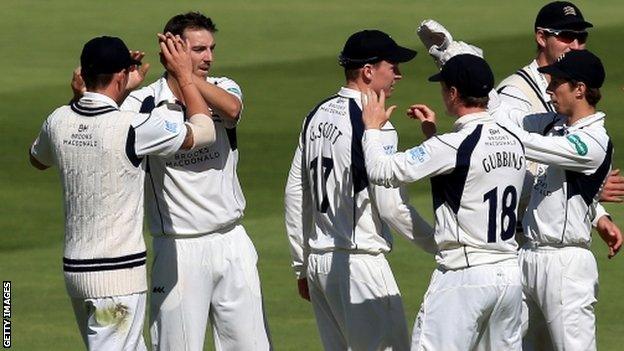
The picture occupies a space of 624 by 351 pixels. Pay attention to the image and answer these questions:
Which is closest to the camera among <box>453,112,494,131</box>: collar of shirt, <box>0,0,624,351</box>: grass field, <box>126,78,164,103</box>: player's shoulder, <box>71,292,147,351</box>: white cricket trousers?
<box>453,112,494,131</box>: collar of shirt

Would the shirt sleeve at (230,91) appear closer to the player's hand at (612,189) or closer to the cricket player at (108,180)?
the cricket player at (108,180)

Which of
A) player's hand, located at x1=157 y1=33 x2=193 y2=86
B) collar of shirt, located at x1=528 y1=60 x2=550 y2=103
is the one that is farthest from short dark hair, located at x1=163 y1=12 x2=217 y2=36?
collar of shirt, located at x1=528 y1=60 x2=550 y2=103

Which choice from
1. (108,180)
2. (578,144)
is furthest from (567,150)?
(108,180)

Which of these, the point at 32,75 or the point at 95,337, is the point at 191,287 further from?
the point at 32,75

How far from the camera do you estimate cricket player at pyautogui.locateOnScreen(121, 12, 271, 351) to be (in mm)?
8359

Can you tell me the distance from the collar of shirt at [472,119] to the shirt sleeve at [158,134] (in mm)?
1341

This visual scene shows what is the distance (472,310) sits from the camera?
7707 millimetres

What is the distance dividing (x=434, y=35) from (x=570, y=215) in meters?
1.35

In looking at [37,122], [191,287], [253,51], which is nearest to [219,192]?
[191,287]

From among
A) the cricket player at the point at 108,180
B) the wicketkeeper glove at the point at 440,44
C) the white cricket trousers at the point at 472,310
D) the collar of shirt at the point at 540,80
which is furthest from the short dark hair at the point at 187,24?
the collar of shirt at the point at 540,80

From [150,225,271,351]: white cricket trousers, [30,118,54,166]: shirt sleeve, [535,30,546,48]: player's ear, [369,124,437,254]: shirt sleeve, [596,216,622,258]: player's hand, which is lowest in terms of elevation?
[150,225,271,351]: white cricket trousers

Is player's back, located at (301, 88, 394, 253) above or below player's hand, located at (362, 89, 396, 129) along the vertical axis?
below

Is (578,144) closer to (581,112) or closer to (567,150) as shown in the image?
(567,150)

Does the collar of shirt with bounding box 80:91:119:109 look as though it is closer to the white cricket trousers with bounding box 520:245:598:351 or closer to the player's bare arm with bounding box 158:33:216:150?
the player's bare arm with bounding box 158:33:216:150
